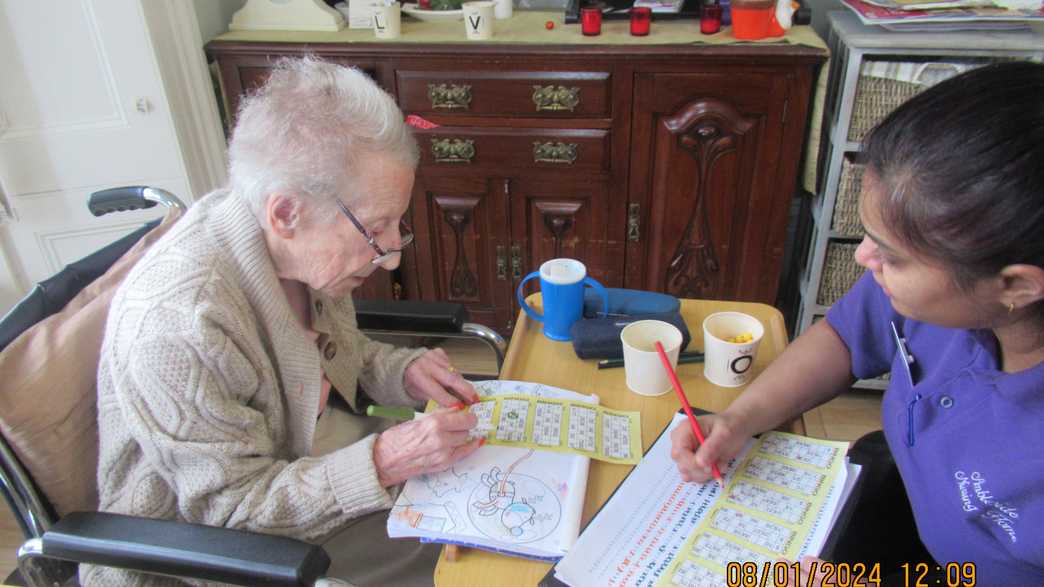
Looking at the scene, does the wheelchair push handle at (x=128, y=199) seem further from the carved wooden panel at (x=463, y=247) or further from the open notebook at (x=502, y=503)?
the carved wooden panel at (x=463, y=247)

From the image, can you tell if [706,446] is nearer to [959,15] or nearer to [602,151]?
[602,151]

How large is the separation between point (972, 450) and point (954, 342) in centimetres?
15

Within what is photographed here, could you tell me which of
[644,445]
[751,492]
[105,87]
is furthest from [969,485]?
[105,87]

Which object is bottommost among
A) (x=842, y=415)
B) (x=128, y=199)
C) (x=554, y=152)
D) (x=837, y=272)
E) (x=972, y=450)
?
(x=842, y=415)

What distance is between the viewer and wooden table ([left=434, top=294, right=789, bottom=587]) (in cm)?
79

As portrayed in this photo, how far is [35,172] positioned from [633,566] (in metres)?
1.78

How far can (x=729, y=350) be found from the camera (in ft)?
3.46

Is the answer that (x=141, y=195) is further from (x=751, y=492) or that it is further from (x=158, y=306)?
(x=751, y=492)

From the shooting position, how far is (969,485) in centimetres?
80

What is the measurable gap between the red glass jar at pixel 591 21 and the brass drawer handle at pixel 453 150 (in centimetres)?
44

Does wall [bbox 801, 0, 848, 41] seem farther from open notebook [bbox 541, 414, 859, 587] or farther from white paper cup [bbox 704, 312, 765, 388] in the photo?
open notebook [bbox 541, 414, 859, 587]

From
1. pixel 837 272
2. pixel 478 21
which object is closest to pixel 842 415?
pixel 837 272

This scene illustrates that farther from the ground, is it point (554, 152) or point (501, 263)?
point (554, 152)
